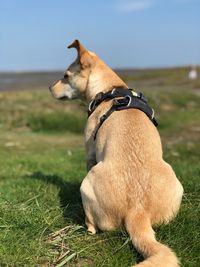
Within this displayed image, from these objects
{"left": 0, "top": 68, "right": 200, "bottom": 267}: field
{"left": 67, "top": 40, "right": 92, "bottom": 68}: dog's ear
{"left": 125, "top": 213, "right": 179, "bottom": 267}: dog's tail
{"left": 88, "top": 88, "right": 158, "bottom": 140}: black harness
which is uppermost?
{"left": 67, "top": 40, "right": 92, "bottom": 68}: dog's ear

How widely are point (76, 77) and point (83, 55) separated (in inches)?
14.7

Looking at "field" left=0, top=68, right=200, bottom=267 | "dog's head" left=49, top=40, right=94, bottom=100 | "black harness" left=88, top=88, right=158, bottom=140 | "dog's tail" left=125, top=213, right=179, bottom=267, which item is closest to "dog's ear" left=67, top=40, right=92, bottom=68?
"dog's head" left=49, top=40, right=94, bottom=100

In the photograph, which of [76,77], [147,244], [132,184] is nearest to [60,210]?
[132,184]

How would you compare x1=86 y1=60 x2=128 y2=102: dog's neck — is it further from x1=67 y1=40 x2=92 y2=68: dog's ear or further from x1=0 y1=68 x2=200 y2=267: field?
x1=0 y1=68 x2=200 y2=267: field

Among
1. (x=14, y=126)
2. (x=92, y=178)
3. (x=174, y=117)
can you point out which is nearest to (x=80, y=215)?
(x=92, y=178)

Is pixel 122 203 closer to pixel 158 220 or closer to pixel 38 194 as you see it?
pixel 158 220

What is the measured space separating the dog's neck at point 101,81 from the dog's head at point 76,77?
0.34 ft

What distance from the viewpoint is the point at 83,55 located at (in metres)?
6.45

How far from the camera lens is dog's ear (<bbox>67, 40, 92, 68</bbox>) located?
6398 millimetres

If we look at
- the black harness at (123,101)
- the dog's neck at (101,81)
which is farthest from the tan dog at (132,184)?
the dog's neck at (101,81)

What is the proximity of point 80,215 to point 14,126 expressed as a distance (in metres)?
10.1

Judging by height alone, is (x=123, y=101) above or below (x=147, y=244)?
above

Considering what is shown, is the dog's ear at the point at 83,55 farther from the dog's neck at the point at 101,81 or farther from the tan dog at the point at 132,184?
the tan dog at the point at 132,184

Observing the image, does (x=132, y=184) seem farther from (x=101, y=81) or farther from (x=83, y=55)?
(x=83, y=55)
